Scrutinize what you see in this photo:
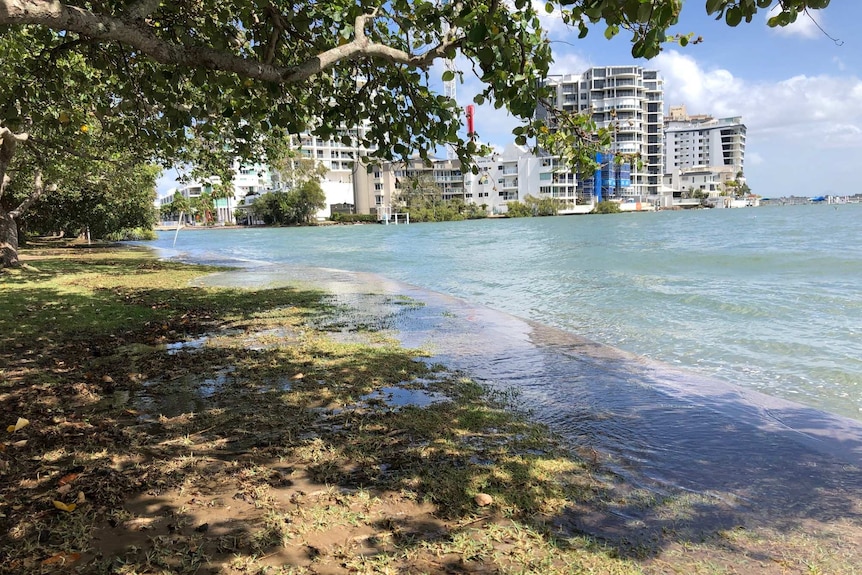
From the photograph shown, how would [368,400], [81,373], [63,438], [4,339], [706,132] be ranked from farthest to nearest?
[706,132]
[4,339]
[81,373]
[368,400]
[63,438]

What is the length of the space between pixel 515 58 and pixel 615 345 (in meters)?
6.18

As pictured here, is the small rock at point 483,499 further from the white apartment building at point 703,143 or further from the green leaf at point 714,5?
the white apartment building at point 703,143

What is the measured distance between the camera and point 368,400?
17.6ft

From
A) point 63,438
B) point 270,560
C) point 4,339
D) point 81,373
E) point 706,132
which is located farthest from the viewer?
point 706,132

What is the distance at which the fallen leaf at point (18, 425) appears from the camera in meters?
4.24

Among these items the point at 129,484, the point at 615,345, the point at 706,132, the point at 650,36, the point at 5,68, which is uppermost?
the point at 706,132

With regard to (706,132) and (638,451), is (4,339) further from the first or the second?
(706,132)

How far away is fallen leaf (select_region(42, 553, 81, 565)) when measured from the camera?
104 inches

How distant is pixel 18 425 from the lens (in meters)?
4.30

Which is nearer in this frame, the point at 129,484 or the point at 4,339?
the point at 129,484

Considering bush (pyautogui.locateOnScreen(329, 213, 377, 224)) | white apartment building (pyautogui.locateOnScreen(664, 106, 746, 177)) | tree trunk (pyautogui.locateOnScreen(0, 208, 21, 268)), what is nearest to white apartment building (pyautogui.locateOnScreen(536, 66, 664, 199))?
white apartment building (pyautogui.locateOnScreen(664, 106, 746, 177))

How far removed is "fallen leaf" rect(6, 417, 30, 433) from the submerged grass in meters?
0.06

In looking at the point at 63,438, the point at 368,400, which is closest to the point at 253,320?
the point at 368,400

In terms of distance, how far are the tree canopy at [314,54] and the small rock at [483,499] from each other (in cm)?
294
